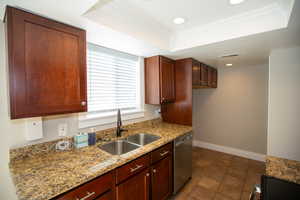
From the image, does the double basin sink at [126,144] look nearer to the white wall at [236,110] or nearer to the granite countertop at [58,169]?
the granite countertop at [58,169]

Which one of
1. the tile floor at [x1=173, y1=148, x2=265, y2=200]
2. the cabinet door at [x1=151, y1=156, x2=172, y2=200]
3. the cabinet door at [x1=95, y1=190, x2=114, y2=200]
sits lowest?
the tile floor at [x1=173, y1=148, x2=265, y2=200]

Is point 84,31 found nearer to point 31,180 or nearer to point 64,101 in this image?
point 64,101

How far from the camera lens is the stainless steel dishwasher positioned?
6.59ft

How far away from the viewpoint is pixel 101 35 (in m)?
1.57

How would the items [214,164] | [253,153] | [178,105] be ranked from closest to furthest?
[178,105], [214,164], [253,153]

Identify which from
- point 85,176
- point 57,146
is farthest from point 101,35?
point 85,176

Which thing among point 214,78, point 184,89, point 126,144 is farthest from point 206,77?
point 126,144

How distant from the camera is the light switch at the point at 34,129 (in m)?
1.27

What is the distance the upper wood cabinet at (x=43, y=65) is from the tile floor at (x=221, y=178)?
6.73 feet

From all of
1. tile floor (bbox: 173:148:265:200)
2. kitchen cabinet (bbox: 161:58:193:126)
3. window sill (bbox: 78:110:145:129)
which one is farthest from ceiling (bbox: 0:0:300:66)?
tile floor (bbox: 173:148:265:200)

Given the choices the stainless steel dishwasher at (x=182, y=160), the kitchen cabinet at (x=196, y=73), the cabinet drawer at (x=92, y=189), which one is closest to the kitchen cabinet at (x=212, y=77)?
the kitchen cabinet at (x=196, y=73)

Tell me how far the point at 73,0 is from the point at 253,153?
425 centimetres

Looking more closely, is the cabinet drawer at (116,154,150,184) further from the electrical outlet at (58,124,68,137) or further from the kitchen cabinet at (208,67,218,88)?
the kitchen cabinet at (208,67,218,88)

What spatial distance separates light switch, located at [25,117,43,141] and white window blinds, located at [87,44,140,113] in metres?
0.60
